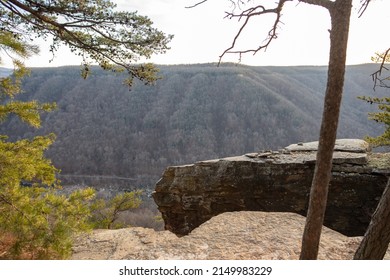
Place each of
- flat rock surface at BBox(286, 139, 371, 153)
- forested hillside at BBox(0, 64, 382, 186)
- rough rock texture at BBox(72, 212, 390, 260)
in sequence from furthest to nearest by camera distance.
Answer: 1. forested hillside at BBox(0, 64, 382, 186)
2. flat rock surface at BBox(286, 139, 371, 153)
3. rough rock texture at BBox(72, 212, 390, 260)

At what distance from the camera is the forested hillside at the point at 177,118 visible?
2416 inches

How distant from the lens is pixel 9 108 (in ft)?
17.9

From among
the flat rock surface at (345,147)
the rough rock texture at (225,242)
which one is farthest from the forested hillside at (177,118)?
the rough rock texture at (225,242)

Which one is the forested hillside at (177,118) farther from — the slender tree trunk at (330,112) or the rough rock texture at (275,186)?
the slender tree trunk at (330,112)

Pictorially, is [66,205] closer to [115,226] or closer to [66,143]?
[115,226]

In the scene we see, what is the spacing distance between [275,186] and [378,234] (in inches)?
156

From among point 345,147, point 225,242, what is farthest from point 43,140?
point 345,147

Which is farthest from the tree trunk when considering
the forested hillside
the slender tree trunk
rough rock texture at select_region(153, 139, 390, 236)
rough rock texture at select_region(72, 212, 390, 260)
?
the forested hillside

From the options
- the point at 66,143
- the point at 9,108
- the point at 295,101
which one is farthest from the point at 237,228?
the point at 295,101

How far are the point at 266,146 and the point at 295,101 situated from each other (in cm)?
2299

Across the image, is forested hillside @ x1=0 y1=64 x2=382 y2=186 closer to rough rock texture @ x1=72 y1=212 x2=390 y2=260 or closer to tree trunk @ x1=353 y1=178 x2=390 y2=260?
rough rock texture @ x1=72 y1=212 x2=390 y2=260

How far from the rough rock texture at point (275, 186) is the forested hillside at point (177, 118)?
4700 centimetres

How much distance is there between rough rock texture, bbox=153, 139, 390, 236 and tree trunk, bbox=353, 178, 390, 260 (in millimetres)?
3638

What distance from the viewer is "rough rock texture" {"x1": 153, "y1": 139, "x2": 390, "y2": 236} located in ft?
22.4
